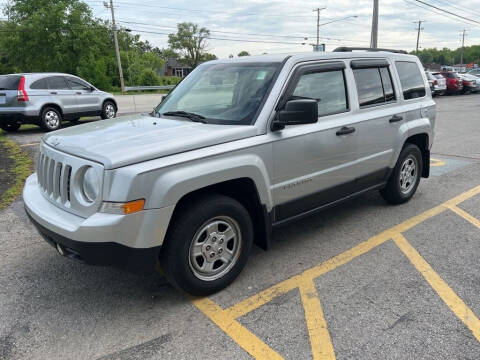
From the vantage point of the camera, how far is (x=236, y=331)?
2852 millimetres

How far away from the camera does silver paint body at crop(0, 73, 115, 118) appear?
11070 mm

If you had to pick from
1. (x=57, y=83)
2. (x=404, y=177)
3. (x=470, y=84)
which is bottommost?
(x=404, y=177)

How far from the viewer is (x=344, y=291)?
3.32 meters

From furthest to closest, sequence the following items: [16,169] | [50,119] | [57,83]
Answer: [57,83]
[50,119]
[16,169]

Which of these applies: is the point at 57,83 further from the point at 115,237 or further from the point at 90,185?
the point at 115,237

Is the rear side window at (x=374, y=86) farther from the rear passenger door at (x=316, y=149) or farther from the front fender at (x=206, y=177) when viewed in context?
the front fender at (x=206, y=177)

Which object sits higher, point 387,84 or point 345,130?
point 387,84

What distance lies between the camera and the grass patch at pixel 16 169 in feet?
18.9

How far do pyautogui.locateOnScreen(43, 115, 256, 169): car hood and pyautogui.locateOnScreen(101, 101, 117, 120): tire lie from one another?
10307mm

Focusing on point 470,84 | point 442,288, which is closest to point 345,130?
point 442,288

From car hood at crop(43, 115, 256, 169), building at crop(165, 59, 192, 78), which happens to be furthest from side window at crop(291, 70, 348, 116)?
building at crop(165, 59, 192, 78)

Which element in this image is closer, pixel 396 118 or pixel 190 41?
pixel 396 118

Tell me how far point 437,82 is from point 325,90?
23.0m

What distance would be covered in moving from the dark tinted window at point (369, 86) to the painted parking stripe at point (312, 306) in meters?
1.50
